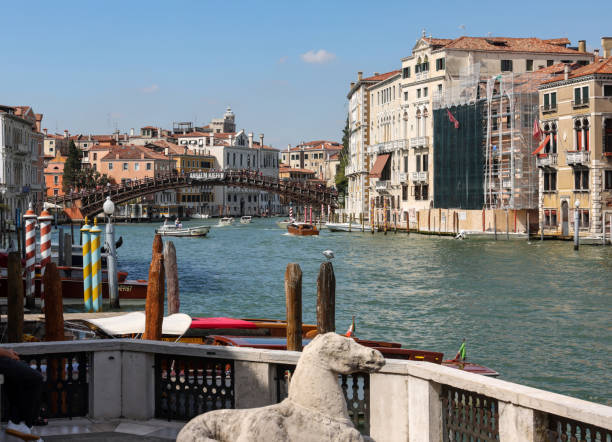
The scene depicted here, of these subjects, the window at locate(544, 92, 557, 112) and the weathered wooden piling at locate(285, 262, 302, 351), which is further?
the window at locate(544, 92, 557, 112)

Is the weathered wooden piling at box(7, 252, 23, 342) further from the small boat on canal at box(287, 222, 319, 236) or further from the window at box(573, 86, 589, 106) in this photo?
the small boat on canal at box(287, 222, 319, 236)

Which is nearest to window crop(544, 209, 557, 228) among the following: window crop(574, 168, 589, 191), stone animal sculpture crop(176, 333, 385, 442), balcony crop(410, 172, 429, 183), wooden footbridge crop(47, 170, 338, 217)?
window crop(574, 168, 589, 191)

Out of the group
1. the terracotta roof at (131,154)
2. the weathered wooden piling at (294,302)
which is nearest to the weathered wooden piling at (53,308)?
the weathered wooden piling at (294,302)

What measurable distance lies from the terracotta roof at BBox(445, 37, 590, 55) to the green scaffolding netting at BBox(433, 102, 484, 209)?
384cm

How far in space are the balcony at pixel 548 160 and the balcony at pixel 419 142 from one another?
12.4 meters

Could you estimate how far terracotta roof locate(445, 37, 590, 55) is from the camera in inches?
1861

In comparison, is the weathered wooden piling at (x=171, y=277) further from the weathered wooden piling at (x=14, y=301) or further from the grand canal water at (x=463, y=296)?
the weathered wooden piling at (x=14, y=301)

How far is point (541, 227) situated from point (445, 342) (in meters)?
23.6

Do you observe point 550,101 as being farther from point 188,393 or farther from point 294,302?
point 188,393

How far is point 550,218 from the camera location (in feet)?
122

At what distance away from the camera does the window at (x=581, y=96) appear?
34.8 metres

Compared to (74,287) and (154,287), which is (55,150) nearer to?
(74,287)

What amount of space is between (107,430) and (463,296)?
16.6m

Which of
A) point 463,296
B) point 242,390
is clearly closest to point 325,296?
point 242,390
